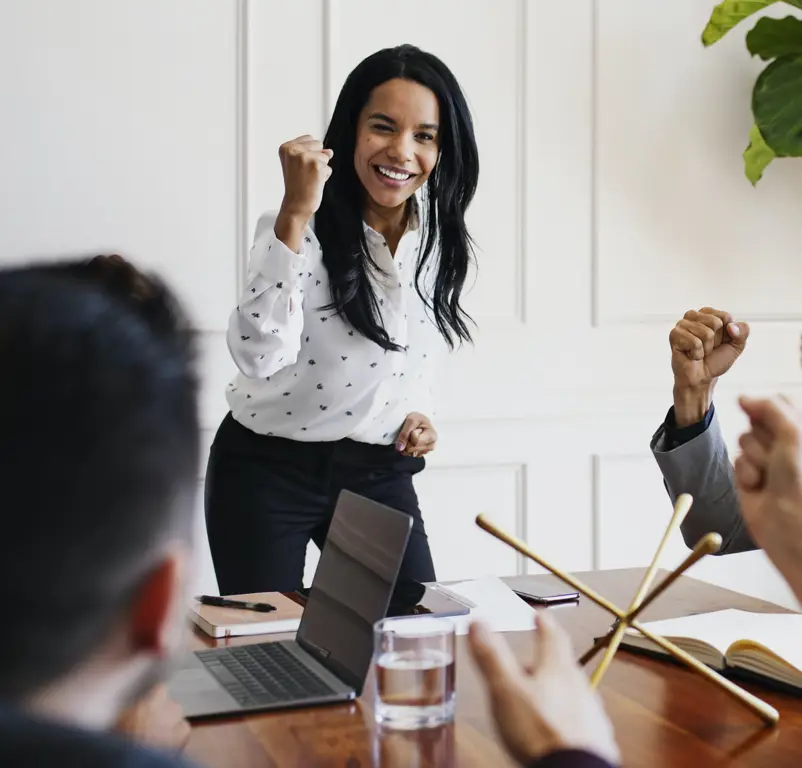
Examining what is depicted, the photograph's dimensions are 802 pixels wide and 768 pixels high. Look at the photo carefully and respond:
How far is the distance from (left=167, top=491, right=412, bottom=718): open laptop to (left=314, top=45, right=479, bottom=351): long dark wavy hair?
3.15 feet

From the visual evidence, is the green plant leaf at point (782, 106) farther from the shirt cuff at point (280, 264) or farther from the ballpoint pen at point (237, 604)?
the ballpoint pen at point (237, 604)

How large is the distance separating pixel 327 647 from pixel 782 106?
243 cm

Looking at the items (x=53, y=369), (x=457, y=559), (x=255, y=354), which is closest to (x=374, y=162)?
(x=255, y=354)

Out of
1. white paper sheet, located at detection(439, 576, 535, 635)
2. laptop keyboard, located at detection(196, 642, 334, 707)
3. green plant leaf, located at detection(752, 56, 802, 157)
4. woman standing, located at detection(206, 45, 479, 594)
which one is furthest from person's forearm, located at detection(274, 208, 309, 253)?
green plant leaf, located at detection(752, 56, 802, 157)

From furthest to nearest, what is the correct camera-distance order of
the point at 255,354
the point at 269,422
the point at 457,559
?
1. the point at 457,559
2. the point at 269,422
3. the point at 255,354

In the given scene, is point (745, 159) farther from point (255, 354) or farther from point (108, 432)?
point (108, 432)

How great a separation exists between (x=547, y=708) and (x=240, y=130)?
2462mm

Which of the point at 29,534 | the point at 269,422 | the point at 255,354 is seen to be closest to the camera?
the point at 29,534

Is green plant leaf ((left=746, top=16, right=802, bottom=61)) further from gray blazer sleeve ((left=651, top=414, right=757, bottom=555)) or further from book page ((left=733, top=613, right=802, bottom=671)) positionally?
book page ((left=733, top=613, right=802, bottom=671))

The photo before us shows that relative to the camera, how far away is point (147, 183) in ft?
9.68

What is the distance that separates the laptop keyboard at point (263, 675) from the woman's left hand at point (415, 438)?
35.3 inches

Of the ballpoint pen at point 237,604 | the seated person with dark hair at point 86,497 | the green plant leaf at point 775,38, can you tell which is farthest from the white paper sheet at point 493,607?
the green plant leaf at point 775,38

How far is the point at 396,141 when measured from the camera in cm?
230

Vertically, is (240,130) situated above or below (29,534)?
above
